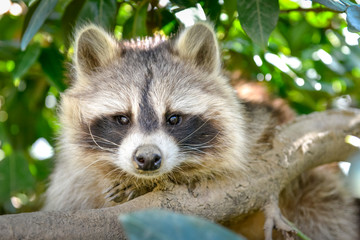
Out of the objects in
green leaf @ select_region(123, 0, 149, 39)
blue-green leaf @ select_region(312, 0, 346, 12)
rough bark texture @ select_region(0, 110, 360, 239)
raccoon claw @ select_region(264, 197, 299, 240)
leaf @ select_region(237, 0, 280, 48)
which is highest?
blue-green leaf @ select_region(312, 0, 346, 12)

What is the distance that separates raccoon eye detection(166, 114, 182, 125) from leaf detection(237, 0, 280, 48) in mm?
790

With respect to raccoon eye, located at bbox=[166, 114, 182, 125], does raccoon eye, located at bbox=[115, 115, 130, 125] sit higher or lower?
higher

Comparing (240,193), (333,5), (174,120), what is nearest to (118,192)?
(174,120)

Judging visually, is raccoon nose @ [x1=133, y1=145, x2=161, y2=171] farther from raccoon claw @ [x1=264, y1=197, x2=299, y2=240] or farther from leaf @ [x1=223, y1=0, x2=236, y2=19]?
leaf @ [x1=223, y1=0, x2=236, y2=19]

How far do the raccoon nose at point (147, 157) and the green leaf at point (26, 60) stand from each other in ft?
4.59

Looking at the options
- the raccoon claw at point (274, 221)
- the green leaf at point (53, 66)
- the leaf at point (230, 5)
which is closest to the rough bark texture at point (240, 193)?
the raccoon claw at point (274, 221)

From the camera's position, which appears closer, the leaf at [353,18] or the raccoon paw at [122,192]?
the leaf at [353,18]

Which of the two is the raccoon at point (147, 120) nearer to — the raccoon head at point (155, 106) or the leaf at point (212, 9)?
the raccoon head at point (155, 106)

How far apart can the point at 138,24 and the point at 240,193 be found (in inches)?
70.8

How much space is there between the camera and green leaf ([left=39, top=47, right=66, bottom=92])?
13.5 feet

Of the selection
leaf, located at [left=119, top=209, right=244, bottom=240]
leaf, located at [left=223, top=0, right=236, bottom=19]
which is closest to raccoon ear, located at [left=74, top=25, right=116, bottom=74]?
leaf, located at [left=223, top=0, right=236, bottom=19]

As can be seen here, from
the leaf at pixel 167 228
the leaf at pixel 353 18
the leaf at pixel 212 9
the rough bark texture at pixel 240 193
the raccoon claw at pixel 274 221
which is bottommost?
the raccoon claw at pixel 274 221

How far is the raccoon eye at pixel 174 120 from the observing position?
11.1 ft

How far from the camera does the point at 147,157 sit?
3.02m
